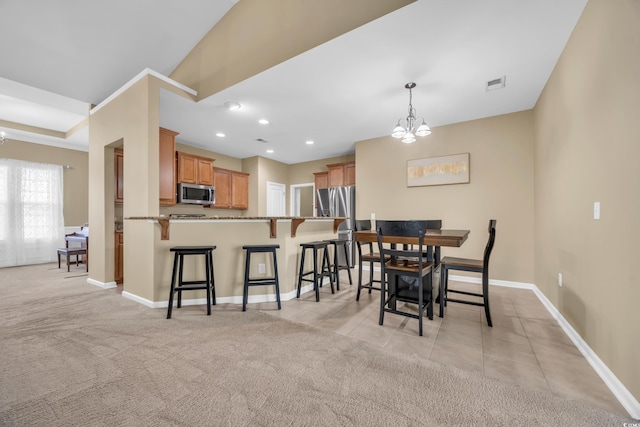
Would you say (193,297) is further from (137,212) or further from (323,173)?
(323,173)

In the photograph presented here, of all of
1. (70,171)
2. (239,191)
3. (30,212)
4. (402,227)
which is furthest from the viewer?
(239,191)

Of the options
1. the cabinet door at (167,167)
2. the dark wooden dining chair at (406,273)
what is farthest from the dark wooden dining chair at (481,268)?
the cabinet door at (167,167)

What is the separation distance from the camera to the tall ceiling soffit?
2.18m

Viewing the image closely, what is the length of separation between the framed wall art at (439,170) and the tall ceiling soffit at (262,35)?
8.93 ft

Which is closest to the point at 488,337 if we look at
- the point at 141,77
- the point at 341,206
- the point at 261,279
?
the point at 261,279

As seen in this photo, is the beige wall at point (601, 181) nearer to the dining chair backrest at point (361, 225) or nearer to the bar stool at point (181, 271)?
the dining chair backrest at point (361, 225)

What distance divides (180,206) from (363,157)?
397 cm

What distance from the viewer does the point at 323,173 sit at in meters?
6.10

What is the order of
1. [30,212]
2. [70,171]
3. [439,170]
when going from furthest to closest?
[70,171], [30,212], [439,170]

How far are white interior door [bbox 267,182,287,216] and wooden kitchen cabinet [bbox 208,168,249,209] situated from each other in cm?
56

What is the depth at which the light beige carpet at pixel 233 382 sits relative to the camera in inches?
49.8

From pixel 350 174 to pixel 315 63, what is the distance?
3194mm

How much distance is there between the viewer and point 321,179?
6.11 metres

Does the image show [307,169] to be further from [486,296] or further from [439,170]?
[486,296]
